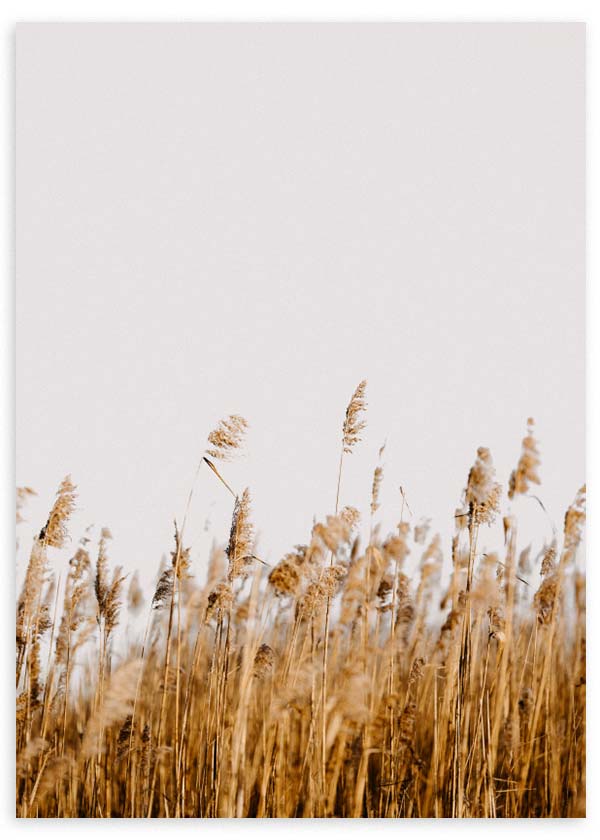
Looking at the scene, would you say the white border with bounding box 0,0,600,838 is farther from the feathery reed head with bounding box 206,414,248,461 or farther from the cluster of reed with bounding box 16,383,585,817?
the feathery reed head with bounding box 206,414,248,461

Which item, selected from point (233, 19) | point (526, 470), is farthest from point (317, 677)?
point (233, 19)

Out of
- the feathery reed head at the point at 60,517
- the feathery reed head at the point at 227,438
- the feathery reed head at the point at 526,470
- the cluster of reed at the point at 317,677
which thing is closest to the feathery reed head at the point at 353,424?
the cluster of reed at the point at 317,677

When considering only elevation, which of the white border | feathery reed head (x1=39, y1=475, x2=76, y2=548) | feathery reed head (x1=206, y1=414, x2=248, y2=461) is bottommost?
feathery reed head (x1=39, y1=475, x2=76, y2=548)

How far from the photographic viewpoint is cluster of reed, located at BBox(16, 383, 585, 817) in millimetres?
2865

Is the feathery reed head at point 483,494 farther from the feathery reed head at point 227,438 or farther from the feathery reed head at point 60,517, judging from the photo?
the feathery reed head at point 60,517

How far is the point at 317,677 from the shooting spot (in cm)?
287

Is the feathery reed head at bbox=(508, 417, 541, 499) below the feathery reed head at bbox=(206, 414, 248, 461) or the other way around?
below

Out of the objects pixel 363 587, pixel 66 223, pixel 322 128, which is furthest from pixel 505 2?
pixel 363 587

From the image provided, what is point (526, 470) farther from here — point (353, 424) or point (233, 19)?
point (233, 19)

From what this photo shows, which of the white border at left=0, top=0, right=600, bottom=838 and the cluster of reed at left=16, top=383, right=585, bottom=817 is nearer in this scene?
the cluster of reed at left=16, top=383, right=585, bottom=817

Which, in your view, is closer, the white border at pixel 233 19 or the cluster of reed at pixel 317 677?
the cluster of reed at pixel 317 677

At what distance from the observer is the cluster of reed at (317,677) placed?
9.40 ft

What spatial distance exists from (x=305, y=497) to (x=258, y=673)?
0.47m

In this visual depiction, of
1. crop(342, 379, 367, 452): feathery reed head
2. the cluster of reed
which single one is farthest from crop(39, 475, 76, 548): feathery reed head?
crop(342, 379, 367, 452): feathery reed head
